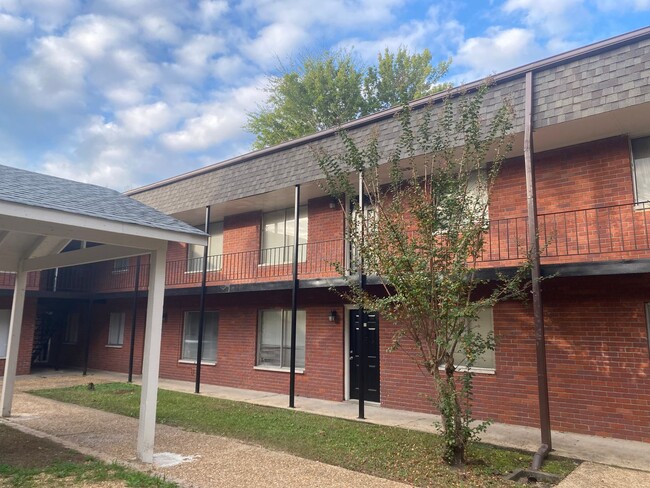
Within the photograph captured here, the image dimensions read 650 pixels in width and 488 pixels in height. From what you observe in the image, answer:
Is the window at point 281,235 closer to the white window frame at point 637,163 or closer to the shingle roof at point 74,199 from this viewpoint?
the shingle roof at point 74,199

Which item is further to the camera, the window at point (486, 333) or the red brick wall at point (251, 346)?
the red brick wall at point (251, 346)

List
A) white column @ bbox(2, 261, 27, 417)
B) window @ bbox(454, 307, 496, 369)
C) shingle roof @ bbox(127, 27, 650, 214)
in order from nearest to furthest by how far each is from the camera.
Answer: shingle roof @ bbox(127, 27, 650, 214) → white column @ bbox(2, 261, 27, 417) → window @ bbox(454, 307, 496, 369)

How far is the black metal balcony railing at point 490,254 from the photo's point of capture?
7.43 m

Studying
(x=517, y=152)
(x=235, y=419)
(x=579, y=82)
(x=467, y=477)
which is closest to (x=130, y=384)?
(x=235, y=419)

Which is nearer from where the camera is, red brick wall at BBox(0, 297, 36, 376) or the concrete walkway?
the concrete walkway

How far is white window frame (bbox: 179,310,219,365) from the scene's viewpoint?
1359cm

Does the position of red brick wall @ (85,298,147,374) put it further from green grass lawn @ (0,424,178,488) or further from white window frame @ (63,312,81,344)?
green grass lawn @ (0,424,178,488)

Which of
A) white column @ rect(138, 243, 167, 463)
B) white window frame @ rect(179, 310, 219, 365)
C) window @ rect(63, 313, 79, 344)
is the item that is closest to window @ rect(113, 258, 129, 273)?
window @ rect(63, 313, 79, 344)

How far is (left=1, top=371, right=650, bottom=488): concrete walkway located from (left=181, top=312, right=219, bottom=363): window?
3845 mm

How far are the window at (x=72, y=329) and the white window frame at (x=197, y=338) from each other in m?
6.53

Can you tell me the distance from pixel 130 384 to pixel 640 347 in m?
11.9

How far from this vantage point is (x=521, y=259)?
7.77 meters

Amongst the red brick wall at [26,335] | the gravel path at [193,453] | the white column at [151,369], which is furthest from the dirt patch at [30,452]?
the red brick wall at [26,335]

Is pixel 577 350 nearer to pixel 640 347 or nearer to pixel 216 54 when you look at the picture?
pixel 640 347
